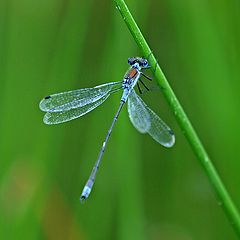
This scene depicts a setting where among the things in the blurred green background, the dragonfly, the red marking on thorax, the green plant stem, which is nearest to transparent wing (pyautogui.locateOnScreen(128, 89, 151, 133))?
the dragonfly

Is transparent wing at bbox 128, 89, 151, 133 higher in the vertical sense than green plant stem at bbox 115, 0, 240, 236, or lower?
higher

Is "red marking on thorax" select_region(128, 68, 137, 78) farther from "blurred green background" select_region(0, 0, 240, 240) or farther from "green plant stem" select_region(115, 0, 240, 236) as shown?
"green plant stem" select_region(115, 0, 240, 236)

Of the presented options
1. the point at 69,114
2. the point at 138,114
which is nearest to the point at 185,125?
the point at 138,114

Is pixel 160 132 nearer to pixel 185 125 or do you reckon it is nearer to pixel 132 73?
pixel 132 73

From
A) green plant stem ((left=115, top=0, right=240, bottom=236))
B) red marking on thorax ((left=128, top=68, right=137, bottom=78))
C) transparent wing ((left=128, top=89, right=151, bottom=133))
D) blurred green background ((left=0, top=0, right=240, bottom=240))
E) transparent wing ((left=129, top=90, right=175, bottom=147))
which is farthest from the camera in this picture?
blurred green background ((left=0, top=0, right=240, bottom=240))

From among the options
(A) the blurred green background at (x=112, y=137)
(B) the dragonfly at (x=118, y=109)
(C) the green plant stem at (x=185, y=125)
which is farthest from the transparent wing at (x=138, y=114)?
(C) the green plant stem at (x=185, y=125)

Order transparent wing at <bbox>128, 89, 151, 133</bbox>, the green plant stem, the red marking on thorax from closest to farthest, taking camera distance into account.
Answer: the green plant stem
transparent wing at <bbox>128, 89, 151, 133</bbox>
the red marking on thorax

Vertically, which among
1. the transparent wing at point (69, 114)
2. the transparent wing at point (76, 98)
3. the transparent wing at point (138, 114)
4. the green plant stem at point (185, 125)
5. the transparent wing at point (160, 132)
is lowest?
the green plant stem at point (185, 125)

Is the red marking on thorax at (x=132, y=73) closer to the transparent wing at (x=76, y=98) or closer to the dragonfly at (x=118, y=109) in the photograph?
the dragonfly at (x=118, y=109)
